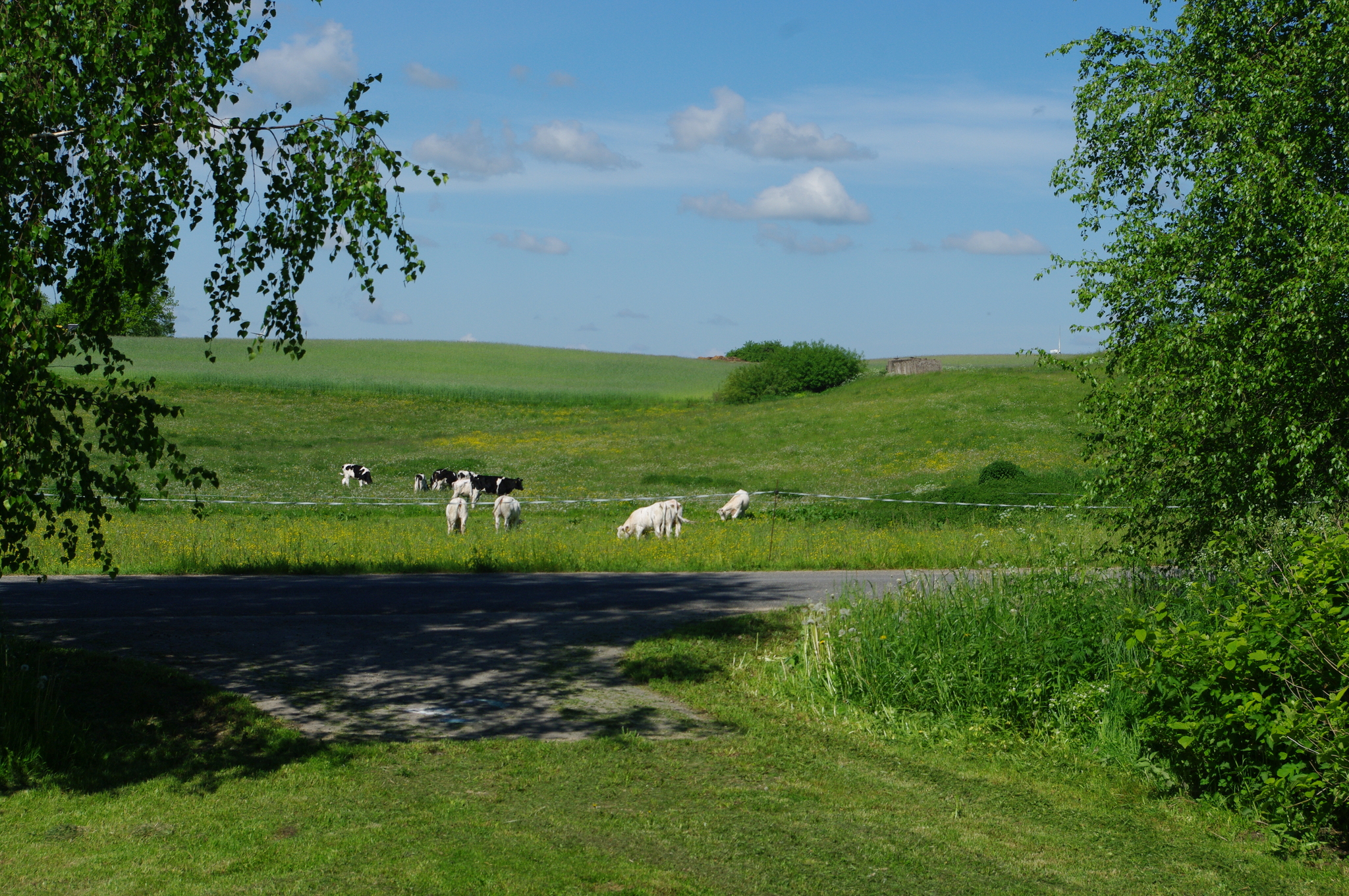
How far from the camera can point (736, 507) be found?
108ft

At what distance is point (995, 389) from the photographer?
65.2 meters

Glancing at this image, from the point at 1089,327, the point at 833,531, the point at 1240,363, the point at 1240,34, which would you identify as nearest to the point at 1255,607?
the point at 1240,363

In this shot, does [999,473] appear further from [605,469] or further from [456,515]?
[605,469]

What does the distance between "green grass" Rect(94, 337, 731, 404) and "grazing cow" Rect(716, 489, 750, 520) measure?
52.5 m

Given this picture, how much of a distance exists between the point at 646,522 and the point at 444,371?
2998 inches

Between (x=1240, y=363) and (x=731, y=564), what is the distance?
1192 cm

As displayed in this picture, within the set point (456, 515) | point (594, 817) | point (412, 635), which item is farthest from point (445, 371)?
point (594, 817)

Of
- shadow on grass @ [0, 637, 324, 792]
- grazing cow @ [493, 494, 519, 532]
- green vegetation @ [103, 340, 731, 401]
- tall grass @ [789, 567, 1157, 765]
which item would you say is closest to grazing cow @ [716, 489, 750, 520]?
grazing cow @ [493, 494, 519, 532]

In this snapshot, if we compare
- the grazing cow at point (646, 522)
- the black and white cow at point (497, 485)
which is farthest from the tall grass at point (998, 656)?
the black and white cow at point (497, 485)

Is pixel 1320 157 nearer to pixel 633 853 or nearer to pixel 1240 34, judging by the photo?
pixel 1240 34

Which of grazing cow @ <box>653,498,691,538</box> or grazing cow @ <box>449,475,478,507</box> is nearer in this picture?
grazing cow @ <box>653,498,691,538</box>

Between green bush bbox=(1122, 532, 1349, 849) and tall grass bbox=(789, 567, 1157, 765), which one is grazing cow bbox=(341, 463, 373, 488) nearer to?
tall grass bbox=(789, 567, 1157, 765)

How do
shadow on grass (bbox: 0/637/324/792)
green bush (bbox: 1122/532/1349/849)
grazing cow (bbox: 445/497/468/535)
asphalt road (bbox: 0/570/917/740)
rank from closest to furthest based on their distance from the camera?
green bush (bbox: 1122/532/1349/849)
shadow on grass (bbox: 0/637/324/792)
asphalt road (bbox: 0/570/917/740)
grazing cow (bbox: 445/497/468/535)

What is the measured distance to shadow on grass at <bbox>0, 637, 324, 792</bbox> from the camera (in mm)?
Result: 7930
